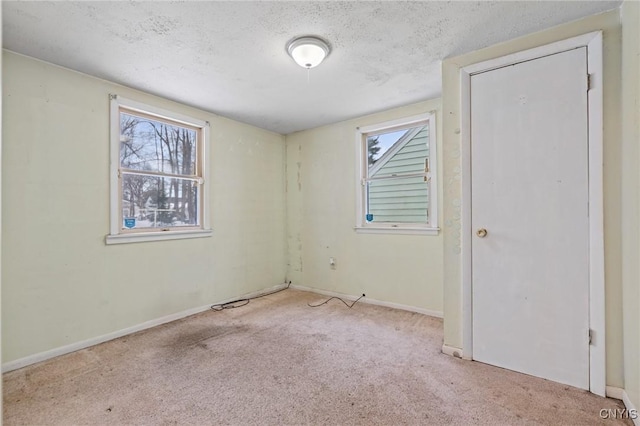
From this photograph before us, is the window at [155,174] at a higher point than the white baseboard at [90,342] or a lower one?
higher

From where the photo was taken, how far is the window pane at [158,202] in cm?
305

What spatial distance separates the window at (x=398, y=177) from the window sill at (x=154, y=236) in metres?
1.84

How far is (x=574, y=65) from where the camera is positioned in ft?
6.87

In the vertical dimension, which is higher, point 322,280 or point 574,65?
point 574,65

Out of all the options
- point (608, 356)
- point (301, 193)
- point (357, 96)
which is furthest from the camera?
point (301, 193)

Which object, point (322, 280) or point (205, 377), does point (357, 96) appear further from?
point (205, 377)

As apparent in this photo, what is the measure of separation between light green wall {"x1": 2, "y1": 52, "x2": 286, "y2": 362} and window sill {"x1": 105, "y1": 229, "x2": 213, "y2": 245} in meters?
0.06

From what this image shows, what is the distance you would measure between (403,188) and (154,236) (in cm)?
267

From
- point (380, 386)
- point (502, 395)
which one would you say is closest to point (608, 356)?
point (502, 395)

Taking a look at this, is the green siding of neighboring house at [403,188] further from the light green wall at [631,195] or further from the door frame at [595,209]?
the light green wall at [631,195]

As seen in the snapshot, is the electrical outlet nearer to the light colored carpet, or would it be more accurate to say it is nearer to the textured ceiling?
the light colored carpet

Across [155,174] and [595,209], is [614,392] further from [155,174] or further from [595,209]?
[155,174]

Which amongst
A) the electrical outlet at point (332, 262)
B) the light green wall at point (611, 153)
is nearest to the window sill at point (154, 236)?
the electrical outlet at point (332, 262)

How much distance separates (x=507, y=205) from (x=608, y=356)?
1.08m
